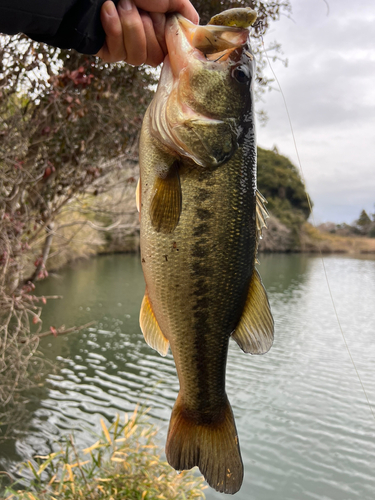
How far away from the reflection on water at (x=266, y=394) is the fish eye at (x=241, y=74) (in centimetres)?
700

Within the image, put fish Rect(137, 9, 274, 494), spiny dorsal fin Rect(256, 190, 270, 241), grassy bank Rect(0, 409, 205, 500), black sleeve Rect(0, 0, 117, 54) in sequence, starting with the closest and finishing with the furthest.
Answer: black sleeve Rect(0, 0, 117, 54), fish Rect(137, 9, 274, 494), spiny dorsal fin Rect(256, 190, 270, 241), grassy bank Rect(0, 409, 205, 500)

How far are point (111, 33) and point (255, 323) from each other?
1.13 m

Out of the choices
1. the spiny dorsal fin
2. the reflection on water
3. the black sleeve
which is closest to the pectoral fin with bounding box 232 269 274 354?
the spiny dorsal fin

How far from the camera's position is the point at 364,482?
8094 millimetres

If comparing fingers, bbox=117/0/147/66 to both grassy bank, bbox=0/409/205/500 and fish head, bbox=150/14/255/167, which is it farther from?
grassy bank, bbox=0/409/205/500

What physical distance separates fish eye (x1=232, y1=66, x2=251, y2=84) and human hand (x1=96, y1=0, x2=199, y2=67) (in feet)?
1.01

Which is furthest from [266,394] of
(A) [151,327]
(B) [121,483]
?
→ (A) [151,327]

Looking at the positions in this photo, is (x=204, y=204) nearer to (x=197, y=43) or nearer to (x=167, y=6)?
(x=197, y=43)

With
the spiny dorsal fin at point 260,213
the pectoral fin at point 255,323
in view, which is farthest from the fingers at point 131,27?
the pectoral fin at point 255,323

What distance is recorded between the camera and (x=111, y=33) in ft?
4.91

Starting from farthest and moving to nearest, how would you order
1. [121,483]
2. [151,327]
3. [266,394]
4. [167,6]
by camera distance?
[266,394] < [121,483] < [151,327] < [167,6]

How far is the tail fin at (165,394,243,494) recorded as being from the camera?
1483 millimetres

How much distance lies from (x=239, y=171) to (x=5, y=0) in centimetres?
89

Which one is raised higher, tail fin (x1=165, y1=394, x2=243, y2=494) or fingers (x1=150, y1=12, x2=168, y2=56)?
fingers (x1=150, y1=12, x2=168, y2=56)
